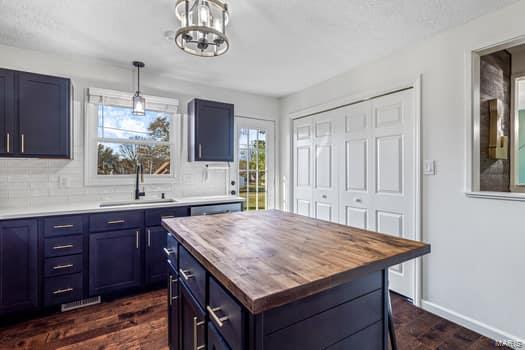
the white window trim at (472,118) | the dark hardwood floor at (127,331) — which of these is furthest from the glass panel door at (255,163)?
the white window trim at (472,118)

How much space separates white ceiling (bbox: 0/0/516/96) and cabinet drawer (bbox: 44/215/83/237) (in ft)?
5.42

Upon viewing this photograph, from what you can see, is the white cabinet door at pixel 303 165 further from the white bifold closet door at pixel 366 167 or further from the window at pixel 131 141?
the window at pixel 131 141

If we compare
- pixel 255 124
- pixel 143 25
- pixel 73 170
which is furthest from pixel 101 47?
pixel 255 124

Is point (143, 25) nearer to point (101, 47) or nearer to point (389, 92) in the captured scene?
point (101, 47)

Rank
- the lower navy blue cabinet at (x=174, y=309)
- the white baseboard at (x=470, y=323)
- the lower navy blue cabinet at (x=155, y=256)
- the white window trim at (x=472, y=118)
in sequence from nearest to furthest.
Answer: the lower navy blue cabinet at (x=174, y=309) < the white baseboard at (x=470, y=323) < the white window trim at (x=472, y=118) < the lower navy blue cabinet at (x=155, y=256)

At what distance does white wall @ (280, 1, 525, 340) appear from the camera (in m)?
1.94

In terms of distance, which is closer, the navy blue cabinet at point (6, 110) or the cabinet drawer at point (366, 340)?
the cabinet drawer at point (366, 340)

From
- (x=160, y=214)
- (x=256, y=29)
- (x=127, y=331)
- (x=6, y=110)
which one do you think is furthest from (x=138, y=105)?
(x=127, y=331)

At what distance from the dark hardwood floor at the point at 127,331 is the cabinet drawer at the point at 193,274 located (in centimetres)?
100

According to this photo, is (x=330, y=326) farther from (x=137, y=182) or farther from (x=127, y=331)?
(x=137, y=182)

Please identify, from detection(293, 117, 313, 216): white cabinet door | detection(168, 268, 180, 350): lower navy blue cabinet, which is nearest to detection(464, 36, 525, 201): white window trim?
detection(293, 117, 313, 216): white cabinet door

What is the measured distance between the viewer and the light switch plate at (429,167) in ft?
7.83

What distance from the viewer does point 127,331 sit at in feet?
6.97

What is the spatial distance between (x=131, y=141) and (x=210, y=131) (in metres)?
0.97
